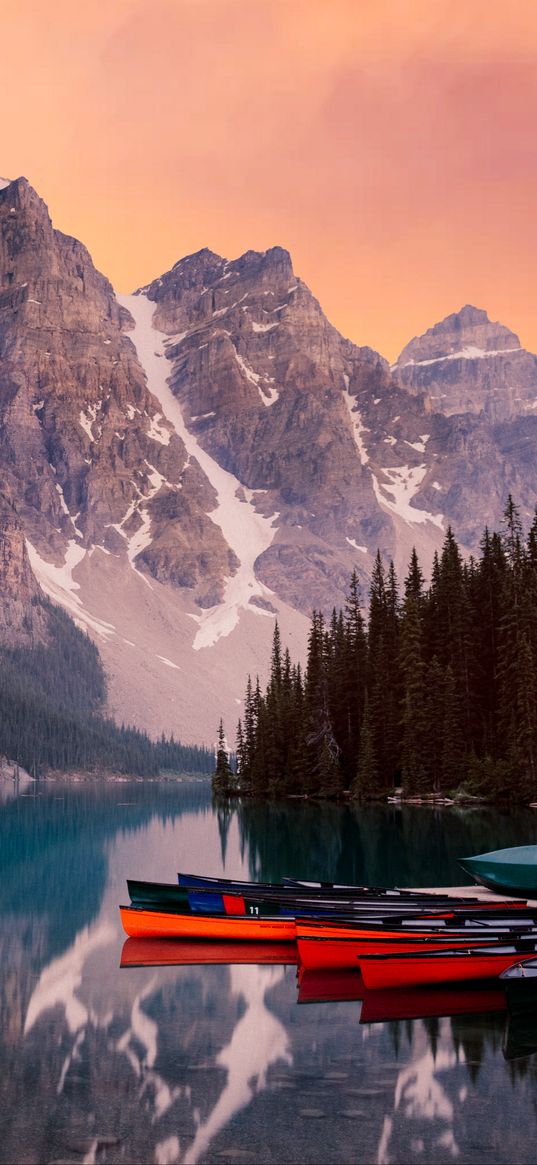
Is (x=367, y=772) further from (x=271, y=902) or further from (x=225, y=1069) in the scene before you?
(x=225, y=1069)

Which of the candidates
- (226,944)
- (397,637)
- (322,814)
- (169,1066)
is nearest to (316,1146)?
(169,1066)

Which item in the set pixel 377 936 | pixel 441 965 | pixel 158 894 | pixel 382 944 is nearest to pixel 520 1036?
pixel 441 965

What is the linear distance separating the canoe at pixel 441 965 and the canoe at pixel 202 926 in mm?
5604

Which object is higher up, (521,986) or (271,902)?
(271,902)

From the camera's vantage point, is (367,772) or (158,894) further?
(367,772)

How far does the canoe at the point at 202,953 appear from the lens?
28547 mm

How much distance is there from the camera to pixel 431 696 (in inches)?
3708

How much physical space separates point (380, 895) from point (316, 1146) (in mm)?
16650

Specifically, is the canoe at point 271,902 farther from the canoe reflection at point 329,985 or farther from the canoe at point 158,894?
the canoe reflection at point 329,985

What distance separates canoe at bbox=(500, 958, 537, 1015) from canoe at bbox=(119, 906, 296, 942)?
7857 mm

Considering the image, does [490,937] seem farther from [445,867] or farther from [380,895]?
[445,867]

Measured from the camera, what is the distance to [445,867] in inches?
1805

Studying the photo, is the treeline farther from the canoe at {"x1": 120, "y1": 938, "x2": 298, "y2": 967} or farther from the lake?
the lake

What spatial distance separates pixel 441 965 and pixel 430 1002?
0.84 meters
